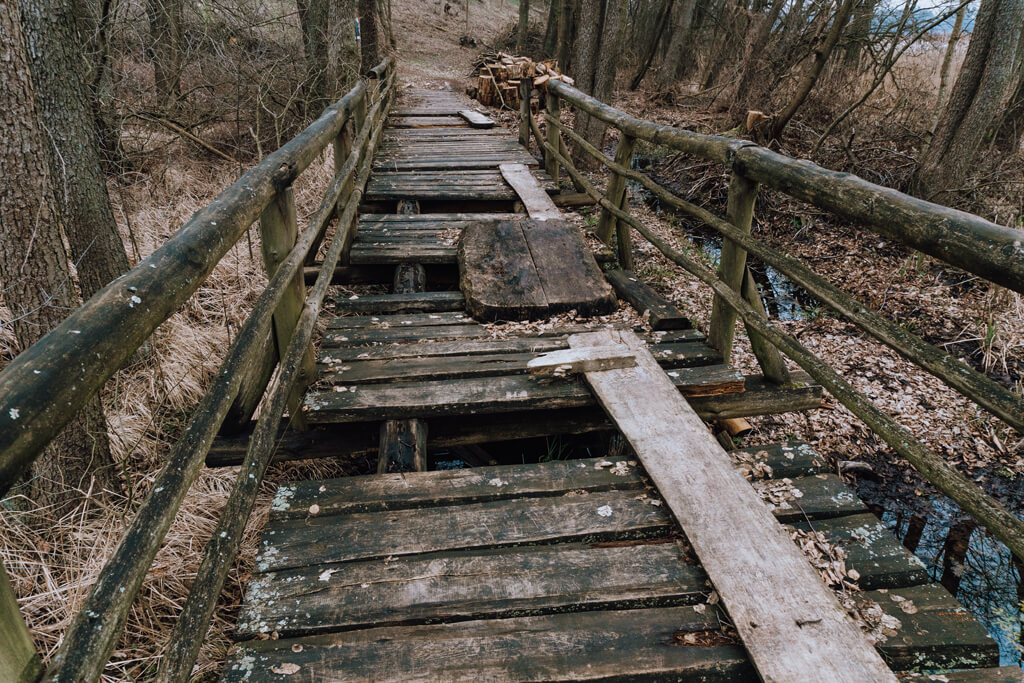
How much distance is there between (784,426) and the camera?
4.57 metres

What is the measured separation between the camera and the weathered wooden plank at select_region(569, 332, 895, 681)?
1541 millimetres

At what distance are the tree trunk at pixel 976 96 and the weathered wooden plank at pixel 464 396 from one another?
6008mm

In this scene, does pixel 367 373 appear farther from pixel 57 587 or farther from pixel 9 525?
pixel 9 525

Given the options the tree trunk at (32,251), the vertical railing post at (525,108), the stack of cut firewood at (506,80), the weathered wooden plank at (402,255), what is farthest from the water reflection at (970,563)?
the stack of cut firewood at (506,80)

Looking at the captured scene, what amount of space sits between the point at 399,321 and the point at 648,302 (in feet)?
5.04

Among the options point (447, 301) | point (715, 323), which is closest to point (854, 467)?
point (715, 323)

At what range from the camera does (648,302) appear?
361 centimetres

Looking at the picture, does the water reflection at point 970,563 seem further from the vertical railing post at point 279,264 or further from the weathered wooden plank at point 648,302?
the vertical railing post at point 279,264

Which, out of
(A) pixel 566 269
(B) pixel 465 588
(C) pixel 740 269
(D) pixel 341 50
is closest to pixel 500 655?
(B) pixel 465 588

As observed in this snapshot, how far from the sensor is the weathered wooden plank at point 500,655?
5.05 feet

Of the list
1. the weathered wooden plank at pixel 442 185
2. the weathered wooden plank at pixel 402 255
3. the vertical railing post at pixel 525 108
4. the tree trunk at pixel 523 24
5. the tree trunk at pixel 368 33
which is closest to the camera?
the weathered wooden plank at pixel 402 255

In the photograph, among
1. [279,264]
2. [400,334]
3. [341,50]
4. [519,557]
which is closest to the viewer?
[519,557]

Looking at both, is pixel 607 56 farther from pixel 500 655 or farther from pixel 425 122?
pixel 500 655

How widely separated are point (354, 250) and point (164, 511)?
11.2 ft
